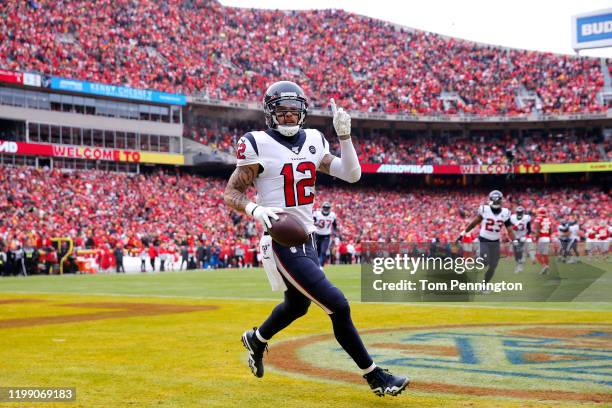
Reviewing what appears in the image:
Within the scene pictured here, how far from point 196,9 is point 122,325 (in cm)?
4650

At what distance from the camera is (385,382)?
529cm

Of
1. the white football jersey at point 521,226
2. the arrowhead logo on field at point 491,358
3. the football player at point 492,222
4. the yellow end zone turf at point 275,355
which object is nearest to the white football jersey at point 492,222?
the football player at point 492,222

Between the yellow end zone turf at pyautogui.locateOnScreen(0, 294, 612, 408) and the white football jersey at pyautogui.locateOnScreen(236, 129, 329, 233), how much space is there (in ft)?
4.66

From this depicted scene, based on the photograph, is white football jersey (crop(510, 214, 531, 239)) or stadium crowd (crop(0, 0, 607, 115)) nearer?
white football jersey (crop(510, 214, 531, 239))

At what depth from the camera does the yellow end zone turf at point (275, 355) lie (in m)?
5.36

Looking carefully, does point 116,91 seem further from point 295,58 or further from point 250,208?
point 250,208

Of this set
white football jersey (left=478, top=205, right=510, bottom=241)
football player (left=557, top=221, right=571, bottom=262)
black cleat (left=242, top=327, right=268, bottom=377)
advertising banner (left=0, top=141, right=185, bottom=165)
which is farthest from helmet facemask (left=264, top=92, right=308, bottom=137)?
advertising banner (left=0, top=141, right=185, bottom=165)

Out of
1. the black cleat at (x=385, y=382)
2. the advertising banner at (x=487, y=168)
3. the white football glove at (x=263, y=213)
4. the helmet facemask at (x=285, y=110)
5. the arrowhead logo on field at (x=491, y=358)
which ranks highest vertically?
the advertising banner at (x=487, y=168)

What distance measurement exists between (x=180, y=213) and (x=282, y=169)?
1333 inches

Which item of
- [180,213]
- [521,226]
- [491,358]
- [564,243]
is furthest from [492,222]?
[180,213]

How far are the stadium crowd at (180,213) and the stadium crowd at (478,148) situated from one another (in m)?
2.58

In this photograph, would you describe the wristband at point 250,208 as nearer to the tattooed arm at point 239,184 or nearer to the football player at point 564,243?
the tattooed arm at point 239,184

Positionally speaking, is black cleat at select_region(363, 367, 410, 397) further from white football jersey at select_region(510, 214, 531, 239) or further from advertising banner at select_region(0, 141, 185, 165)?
advertising banner at select_region(0, 141, 185, 165)

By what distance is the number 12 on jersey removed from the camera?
5836 mm
